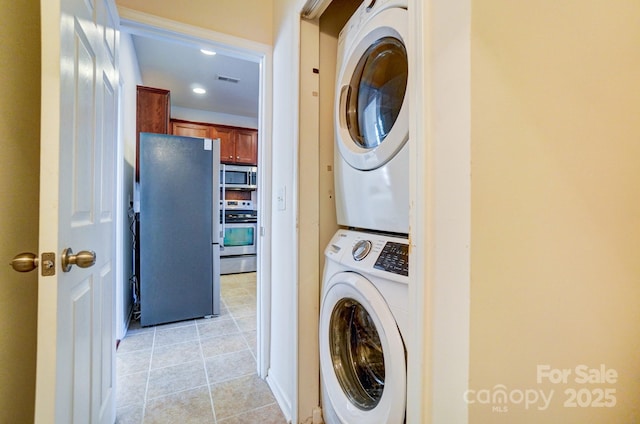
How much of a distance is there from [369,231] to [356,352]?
49 centimetres

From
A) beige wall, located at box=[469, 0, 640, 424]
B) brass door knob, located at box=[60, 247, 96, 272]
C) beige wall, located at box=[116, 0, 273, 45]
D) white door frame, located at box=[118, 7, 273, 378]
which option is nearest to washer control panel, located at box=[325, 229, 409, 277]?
beige wall, located at box=[469, 0, 640, 424]

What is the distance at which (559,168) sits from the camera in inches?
20.4

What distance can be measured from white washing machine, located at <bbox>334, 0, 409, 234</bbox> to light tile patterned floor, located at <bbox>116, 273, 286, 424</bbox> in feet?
3.78

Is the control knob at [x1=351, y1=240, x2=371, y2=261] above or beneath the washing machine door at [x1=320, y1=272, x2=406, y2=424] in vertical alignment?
above

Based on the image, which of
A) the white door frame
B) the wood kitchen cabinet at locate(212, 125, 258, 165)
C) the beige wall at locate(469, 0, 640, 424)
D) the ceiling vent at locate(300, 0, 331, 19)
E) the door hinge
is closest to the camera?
the beige wall at locate(469, 0, 640, 424)

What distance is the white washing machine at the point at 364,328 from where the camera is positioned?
721 mm

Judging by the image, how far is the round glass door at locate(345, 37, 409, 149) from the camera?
2.97 feet

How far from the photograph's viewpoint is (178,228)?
7.79 ft

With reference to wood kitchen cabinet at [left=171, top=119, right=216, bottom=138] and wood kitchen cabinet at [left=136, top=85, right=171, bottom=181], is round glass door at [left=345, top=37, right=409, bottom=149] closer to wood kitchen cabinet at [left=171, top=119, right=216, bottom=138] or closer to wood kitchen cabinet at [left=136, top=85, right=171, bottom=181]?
wood kitchen cabinet at [left=136, top=85, right=171, bottom=181]

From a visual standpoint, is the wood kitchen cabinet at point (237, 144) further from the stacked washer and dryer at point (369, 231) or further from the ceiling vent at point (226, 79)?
the stacked washer and dryer at point (369, 231)

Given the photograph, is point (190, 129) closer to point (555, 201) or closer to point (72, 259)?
point (72, 259)

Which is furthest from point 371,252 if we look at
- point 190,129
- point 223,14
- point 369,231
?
point 190,129

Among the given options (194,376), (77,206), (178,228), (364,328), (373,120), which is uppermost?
(373,120)

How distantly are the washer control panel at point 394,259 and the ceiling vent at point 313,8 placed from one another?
1.04m
